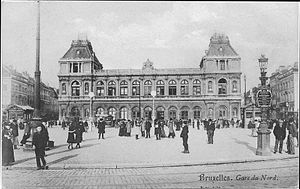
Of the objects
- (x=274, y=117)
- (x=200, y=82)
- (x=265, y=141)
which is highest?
(x=200, y=82)

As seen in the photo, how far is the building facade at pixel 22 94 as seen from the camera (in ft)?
25.5

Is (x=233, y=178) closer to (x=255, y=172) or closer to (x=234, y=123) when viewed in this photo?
(x=255, y=172)

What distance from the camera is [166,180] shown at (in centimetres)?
712

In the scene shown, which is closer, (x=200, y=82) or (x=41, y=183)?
(x=41, y=183)

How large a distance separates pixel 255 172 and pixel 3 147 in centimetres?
583

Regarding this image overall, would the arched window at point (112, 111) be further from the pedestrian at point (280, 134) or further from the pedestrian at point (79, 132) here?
the pedestrian at point (280, 134)

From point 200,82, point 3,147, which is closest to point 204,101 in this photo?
point 200,82

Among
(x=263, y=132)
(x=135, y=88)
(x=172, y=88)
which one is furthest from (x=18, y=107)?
(x=263, y=132)

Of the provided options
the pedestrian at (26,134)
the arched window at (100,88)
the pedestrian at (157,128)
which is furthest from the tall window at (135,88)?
the pedestrian at (26,134)

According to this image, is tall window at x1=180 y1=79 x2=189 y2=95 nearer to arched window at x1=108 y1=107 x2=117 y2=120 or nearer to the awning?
arched window at x1=108 y1=107 x2=117 y2=120

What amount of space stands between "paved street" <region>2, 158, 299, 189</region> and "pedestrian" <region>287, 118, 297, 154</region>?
828 millimetres

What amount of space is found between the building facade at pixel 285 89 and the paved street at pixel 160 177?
61.6 inches

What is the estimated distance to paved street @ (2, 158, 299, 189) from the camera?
700cm

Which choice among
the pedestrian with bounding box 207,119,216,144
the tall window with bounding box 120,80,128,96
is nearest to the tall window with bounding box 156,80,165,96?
the tall window with bounding box 120,80,128,96
